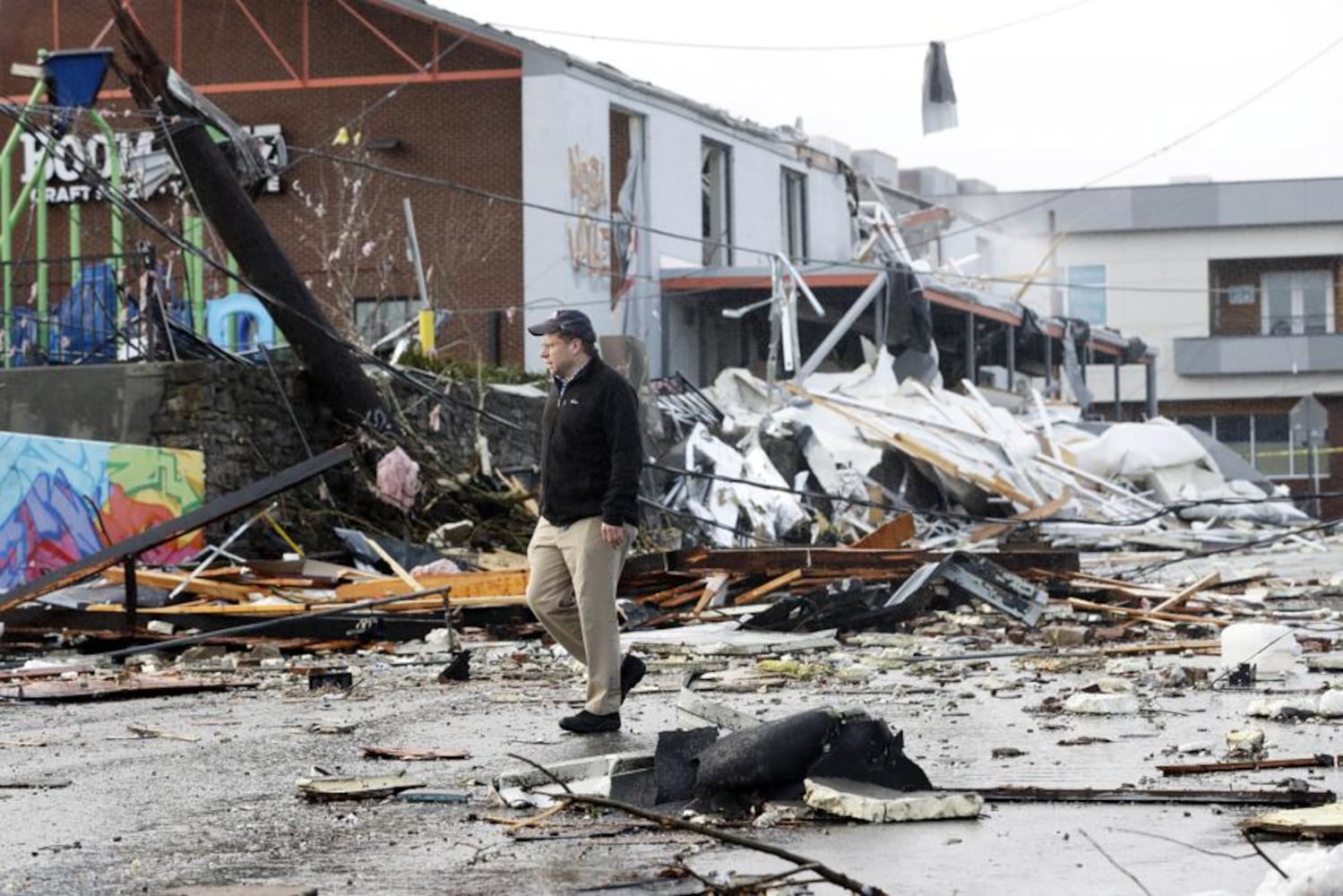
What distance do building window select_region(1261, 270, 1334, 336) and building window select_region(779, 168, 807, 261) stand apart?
28241 millimetres

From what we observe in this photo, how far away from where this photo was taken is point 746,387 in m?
36.7

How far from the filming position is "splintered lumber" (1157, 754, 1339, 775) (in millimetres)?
6887

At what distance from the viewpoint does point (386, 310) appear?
3659 cm

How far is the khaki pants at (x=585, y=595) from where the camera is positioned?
9.02m

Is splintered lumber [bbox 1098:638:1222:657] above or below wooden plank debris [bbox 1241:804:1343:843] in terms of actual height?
below

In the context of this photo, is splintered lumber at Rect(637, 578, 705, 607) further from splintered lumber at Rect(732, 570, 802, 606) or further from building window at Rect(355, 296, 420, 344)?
building window at Rect(355, 296, 420, 344)

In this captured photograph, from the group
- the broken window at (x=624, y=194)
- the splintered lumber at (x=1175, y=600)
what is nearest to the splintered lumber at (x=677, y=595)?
the splintered lumber at (x=1175, y=600)

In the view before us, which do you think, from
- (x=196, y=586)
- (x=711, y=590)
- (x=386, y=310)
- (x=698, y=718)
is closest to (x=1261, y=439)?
(x=386, y=310)

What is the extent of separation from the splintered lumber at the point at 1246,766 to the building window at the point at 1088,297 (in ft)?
202

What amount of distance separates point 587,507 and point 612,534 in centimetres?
19

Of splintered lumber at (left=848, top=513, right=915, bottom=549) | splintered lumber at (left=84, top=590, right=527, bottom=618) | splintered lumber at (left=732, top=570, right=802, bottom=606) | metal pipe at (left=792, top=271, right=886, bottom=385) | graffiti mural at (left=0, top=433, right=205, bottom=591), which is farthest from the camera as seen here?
metal pipe at (left=792, top=271, right=886, bottom=385)

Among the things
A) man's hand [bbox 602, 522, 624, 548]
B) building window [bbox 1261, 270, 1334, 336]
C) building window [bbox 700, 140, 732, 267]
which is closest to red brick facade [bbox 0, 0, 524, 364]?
building window [bbox 700, 140, 732, 267]

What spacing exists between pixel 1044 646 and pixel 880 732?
7690 mm

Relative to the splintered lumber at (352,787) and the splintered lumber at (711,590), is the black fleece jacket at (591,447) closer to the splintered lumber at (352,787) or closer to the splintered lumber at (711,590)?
the splintered lumber at (352,787)
